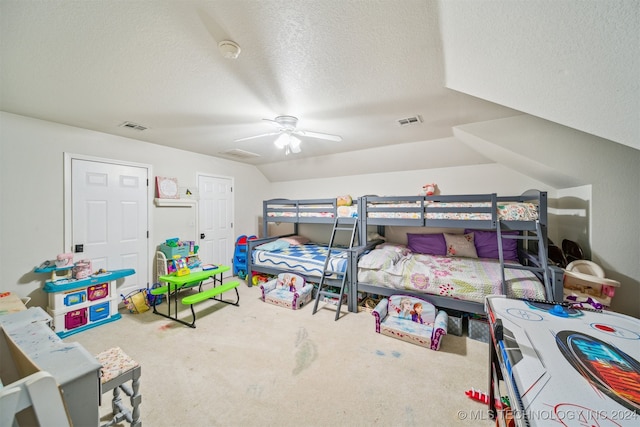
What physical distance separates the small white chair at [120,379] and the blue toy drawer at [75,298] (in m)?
1.86

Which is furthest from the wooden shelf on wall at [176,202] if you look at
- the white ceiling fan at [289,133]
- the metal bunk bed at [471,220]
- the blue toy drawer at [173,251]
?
the metal bunk bed at [471,220]

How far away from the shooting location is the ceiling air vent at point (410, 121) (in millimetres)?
2711

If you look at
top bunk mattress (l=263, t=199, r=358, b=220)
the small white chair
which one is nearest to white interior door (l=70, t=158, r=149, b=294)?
top bunk mattress (l=263, t=199, r=358, b=220)

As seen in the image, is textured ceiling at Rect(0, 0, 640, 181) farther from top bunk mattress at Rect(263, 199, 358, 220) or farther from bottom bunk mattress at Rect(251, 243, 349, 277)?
bottom bunk mattress at Rect(251, 243, 349, 277)

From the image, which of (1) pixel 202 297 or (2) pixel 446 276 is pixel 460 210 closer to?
(2) pixel 446 276

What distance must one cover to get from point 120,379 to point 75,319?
222 centimetres

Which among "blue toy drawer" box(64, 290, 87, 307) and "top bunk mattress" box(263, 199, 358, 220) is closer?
"blue toy drawer" box(64, 290, 87, 307)

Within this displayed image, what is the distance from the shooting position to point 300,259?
12.3 feet

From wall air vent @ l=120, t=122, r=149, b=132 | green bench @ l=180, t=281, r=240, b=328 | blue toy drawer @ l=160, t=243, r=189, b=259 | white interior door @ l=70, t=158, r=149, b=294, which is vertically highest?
wall air vent @ l=120, t=122, r=149, b=132

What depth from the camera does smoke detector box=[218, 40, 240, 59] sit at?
1438 mm

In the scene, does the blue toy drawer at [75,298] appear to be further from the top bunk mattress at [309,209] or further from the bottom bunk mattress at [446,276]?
the bottom bunk mattress at [446,276]

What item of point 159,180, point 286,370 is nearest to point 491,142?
point 286,370

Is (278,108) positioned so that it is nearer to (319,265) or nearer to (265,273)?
(319,265)

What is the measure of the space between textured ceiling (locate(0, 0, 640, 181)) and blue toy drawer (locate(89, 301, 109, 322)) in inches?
89.0
